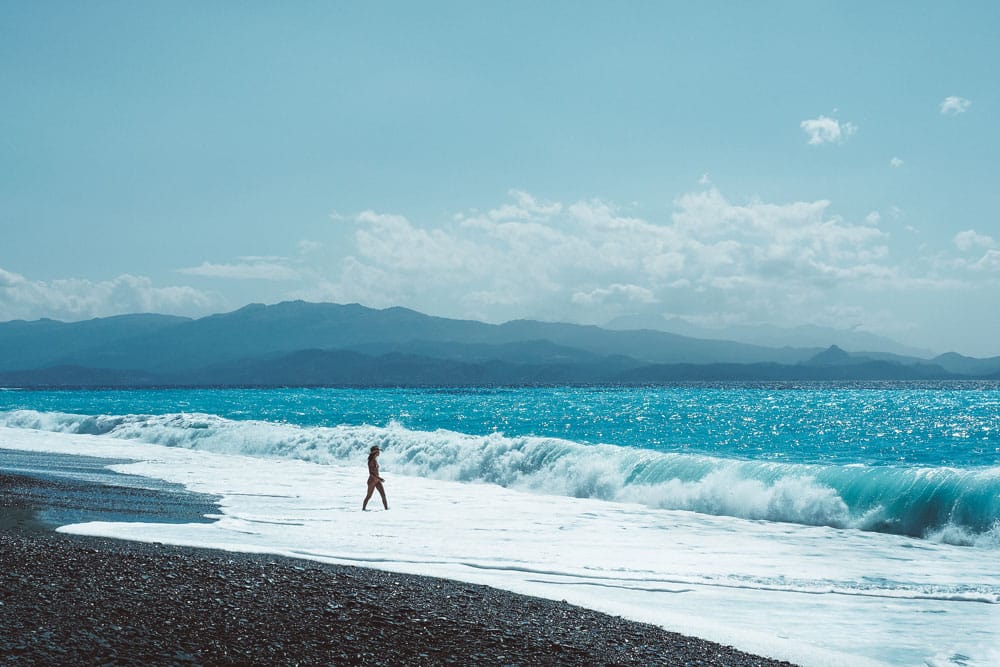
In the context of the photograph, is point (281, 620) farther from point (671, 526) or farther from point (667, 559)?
point (671, 526)

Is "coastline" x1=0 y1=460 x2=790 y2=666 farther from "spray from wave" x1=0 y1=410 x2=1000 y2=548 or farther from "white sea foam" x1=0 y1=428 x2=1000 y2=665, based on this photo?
"spray from wave" x1=0 y1=410 x2=1000 y2=548

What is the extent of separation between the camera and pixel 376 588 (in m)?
8.78

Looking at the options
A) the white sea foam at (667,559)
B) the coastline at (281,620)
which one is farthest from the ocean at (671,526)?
the coastline at (281,620)

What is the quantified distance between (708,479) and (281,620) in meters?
15.1

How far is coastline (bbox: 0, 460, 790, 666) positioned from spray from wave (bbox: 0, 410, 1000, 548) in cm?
1078

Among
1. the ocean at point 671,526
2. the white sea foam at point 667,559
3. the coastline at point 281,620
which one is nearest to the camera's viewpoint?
the coastline at point 281,620

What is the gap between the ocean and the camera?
8.99 metres

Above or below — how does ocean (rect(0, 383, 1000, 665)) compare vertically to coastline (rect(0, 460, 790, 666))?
below

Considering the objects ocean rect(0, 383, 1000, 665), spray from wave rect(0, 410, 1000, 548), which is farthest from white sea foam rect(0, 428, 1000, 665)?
spray from wave rect(0, 410, 1000, 548)

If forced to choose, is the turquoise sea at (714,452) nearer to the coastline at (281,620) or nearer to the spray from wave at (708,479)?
the spray from wave at (708,479)

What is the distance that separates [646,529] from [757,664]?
8803 millimetres

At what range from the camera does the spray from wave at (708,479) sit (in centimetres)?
1664

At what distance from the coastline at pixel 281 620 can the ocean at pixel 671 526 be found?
0.97m

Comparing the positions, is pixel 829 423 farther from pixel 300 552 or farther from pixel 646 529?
pixel 300 552
